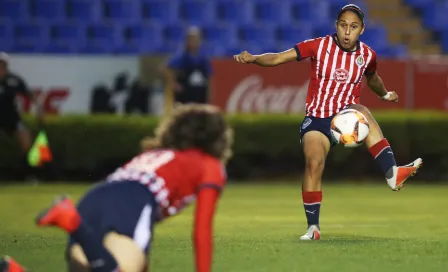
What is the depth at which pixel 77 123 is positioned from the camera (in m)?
19.4

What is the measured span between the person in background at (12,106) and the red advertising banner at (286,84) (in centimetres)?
353

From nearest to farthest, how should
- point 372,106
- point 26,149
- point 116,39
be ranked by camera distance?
1. point 26,149
2. point 372,106
3. point 116,39

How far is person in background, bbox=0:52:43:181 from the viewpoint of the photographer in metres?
18.2

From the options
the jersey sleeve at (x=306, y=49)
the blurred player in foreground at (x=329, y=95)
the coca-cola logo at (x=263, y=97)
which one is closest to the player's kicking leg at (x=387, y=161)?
the blurred player in foreground at (x=329, y=95)

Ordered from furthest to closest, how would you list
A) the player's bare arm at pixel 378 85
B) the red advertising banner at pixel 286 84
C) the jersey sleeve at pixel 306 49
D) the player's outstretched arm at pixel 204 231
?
1. the red advertising banner at pixel 286 84
2. the player's bare arm at pixel 378 85
3. the jersey sleeve at pixel 306 49
4. the player's outstretched arm at pixel 204 231

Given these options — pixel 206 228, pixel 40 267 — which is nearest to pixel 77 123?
pixel 40 267

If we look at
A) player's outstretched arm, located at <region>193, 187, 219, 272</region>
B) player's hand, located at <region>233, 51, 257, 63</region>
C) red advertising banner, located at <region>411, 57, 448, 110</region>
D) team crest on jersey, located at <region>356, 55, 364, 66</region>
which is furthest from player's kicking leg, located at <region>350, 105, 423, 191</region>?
red advertising banner, located at <region>411, 57, 448, 110</region>

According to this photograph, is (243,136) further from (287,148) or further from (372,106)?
(372,106)

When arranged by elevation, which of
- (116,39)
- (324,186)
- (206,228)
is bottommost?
(324,186)

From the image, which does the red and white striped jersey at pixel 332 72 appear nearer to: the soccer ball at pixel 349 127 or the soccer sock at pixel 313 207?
the soccer ball at pixel 349 127

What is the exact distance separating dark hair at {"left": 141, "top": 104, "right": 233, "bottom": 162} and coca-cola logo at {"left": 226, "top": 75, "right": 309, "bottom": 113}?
1405 cm

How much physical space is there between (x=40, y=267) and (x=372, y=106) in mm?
13108

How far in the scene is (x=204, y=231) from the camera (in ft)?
19.6

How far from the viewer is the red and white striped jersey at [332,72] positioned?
1079 cm
